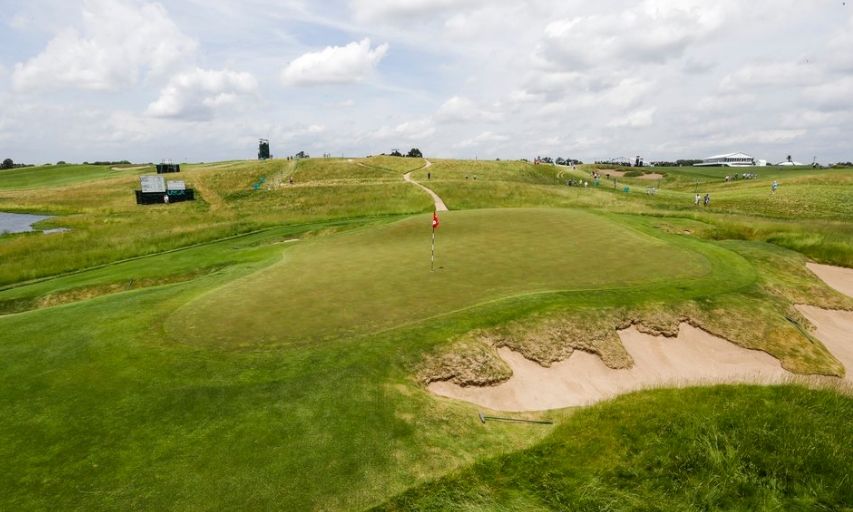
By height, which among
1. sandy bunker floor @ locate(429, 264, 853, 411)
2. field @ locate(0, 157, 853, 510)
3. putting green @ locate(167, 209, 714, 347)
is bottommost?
sandy bunker floor @ locate(429, 264, 853, 411)

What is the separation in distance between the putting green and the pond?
A: 47906 millimetres

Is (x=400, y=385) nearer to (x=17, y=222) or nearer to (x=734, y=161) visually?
(x=17, y=222)

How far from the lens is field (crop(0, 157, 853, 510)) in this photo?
748 cm

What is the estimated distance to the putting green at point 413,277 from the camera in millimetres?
13594

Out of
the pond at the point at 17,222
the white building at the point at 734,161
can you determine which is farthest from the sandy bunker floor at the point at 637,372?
the white building at the point at 734,161

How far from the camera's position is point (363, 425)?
8906 mm

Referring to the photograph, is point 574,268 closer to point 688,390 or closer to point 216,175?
point 688,390

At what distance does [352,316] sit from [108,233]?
40.7 metres

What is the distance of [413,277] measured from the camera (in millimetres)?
18078

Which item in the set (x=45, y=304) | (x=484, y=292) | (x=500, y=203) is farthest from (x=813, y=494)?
(x=500, y=203)

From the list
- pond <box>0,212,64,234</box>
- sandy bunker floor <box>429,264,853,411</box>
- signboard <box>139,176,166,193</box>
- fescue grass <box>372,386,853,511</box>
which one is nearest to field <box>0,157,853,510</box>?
fescue grass <box>372,386,853,511</box>

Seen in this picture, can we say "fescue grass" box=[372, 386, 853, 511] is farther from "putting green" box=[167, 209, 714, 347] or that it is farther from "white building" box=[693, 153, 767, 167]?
"white building" box=[693, 153, 767, 167]

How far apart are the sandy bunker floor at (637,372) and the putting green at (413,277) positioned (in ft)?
9.30

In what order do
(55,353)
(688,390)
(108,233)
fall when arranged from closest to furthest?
1. (688,390)
2. (55,353)
3. (108,233)
